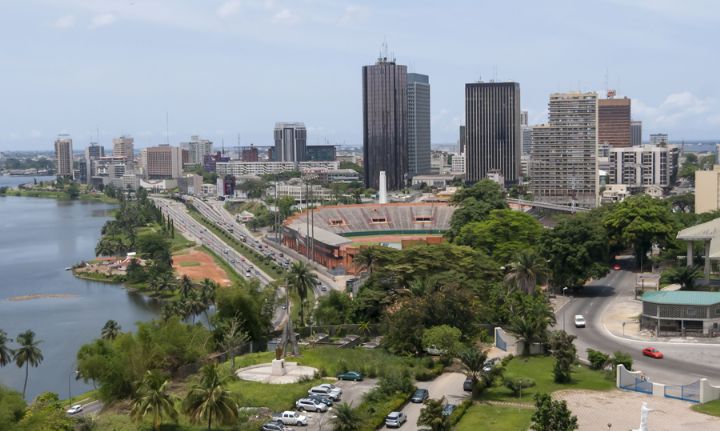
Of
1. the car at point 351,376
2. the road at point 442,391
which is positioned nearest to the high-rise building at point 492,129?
the road at point 442,391

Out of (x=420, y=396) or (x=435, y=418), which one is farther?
(x=420, y=396)

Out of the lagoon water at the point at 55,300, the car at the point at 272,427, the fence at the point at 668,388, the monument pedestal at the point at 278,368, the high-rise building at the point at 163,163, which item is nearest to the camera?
the car at the point at 272,427

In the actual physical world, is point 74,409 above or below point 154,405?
below

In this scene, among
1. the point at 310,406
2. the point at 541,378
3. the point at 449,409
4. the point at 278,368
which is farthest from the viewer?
the point at 278,368

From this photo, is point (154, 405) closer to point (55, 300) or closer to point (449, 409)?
point (449, 409)

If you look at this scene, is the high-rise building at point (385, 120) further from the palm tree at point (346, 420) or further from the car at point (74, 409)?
the palm tree at point (346, 420)

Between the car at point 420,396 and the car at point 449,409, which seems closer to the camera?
the car at point 449,409

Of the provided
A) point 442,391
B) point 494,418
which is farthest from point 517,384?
point 494,418
